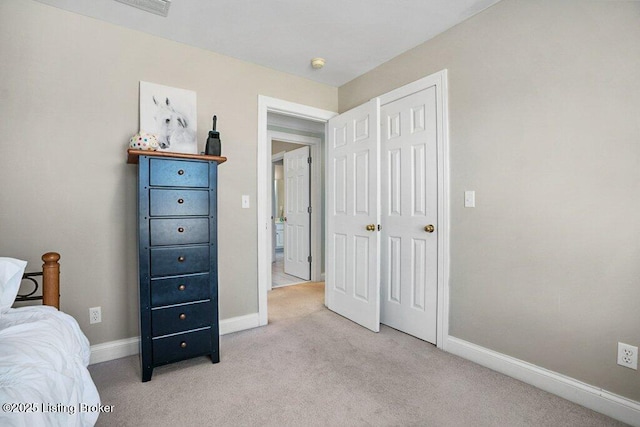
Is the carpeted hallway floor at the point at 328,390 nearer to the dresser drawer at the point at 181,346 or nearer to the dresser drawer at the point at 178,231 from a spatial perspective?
the dresser drawer at the point at 181,346

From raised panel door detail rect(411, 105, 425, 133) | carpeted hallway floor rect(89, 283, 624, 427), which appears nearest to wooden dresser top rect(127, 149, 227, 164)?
carpeted hallway floor rect(89, 283, 624, 427)

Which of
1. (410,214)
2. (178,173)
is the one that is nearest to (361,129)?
(410,214)

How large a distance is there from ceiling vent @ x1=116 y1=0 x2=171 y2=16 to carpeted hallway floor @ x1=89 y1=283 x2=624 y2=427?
2470mm

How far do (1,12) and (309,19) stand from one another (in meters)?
1.97

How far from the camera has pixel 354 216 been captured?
2.98m

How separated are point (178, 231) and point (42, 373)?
46.7 inches

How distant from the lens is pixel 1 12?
1939 mm

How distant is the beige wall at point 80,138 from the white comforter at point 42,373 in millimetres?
898

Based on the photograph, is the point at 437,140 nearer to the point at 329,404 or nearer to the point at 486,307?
the point at 486,307

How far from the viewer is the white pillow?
1.35 meters

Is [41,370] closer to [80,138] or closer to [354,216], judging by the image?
[80,138]

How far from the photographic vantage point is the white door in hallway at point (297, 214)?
4.80 metres

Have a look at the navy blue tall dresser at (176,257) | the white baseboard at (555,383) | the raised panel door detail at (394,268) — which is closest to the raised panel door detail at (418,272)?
the raised panel door detail at (394,268)

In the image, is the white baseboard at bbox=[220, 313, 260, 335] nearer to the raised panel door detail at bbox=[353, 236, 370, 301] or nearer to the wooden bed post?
the raised panel door detail at bbox=[353, 236, 370, 301]
